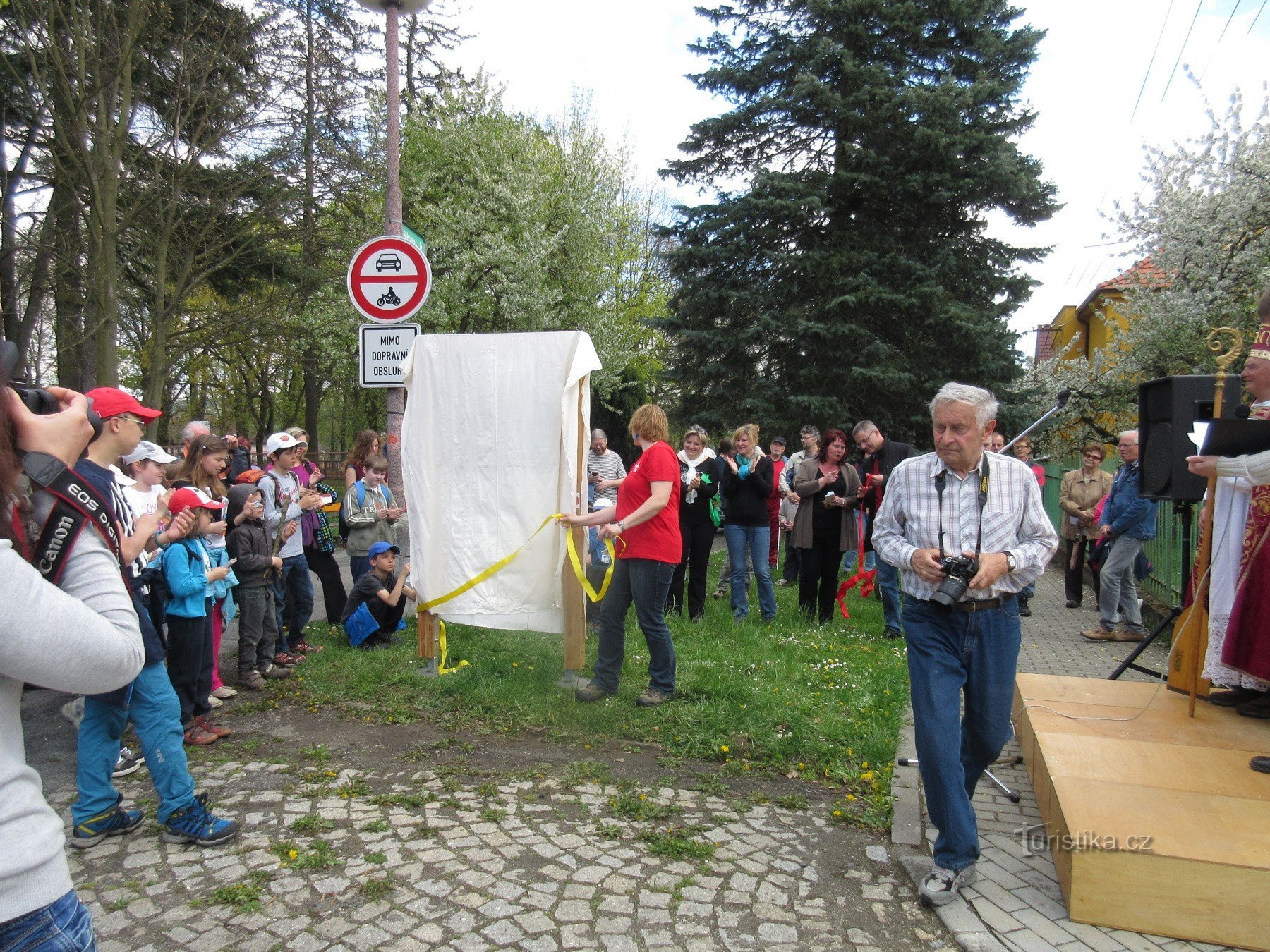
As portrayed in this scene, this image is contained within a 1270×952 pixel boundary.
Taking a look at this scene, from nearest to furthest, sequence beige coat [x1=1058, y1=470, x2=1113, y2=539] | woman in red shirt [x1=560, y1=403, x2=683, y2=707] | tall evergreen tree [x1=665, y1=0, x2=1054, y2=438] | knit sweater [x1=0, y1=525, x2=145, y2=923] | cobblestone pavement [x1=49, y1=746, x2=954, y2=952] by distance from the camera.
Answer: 1. knit sweater [x1=0, y1=525, x2=145, y2=923]
2. cobblestone pavement [x1=49, y1=746, x2=954, y2=952]
3. woman in red shirt [x1=560, y1=403, x2=683, y2=707]
4. beige coat [x1=1058, y1=470, x2=1113, y2=539]
5. tall evergreen tree [x1=665, y1=0, x2=1054, y2=438]

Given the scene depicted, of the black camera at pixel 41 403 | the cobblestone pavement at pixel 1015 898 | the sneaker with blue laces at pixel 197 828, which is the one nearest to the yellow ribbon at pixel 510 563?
the cobblestone pavement at pixel 1015 898

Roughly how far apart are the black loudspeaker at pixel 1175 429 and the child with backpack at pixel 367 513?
6.16m

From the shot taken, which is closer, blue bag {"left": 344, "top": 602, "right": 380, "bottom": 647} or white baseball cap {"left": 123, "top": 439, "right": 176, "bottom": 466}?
white baseball cap {"left": 123, "top": 439, "right": 176, "bottom": 466}

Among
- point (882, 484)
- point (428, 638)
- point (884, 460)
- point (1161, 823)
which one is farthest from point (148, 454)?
point (884, 460)

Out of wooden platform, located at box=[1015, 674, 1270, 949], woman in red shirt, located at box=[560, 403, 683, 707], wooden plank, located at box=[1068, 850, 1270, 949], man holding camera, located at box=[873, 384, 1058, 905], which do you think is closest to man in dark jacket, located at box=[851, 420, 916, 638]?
woman in red shirt, located at box=[560, 403, 683, 707]

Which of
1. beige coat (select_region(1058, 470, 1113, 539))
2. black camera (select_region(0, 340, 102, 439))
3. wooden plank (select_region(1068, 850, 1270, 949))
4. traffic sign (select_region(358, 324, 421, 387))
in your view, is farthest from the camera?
beige coat (select_region(1058, 470, 1113, 539))

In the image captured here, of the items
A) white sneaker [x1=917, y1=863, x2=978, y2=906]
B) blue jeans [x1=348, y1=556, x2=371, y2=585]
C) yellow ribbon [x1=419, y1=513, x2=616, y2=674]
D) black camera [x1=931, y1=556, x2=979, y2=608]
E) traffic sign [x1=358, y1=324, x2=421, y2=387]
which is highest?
traffic sign [x1=358, y1=324, x2=421, y2=387]

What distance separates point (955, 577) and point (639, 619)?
2726 millimetres

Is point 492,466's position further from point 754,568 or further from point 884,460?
point 884,460

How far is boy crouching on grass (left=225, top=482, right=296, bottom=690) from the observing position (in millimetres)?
6285

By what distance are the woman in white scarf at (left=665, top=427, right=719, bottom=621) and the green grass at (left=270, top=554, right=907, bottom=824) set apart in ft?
2.52

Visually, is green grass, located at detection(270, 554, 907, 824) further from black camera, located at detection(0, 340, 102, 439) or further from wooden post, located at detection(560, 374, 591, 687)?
black camera, located at detection(0, 340, 102, 439)

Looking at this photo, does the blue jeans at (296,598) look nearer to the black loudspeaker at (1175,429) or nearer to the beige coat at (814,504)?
the beige coat at (814,504)

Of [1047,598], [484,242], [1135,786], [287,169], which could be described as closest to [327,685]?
[1135,786]
